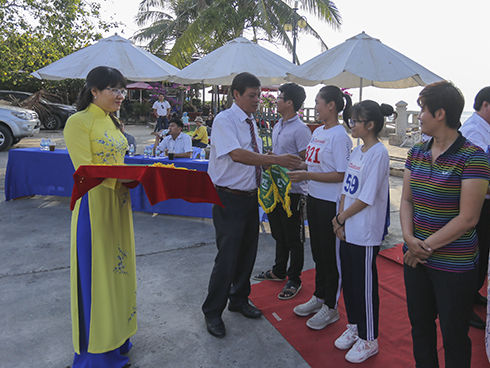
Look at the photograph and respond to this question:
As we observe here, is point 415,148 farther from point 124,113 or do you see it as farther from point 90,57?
point 124,113

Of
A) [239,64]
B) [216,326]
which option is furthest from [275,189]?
[239,64]

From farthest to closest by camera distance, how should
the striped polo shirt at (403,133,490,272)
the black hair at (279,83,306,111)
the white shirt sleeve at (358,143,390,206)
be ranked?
the black hair at (279,83,306,111), the white shirt sleeve at (358,143,390,206), the striped polo shirt at (403,133,490,272)

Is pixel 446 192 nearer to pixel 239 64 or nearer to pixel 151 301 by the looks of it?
pixel 151 301

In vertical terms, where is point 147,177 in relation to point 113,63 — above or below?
below

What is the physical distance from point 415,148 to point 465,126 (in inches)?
58.4

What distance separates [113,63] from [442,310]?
6.38m

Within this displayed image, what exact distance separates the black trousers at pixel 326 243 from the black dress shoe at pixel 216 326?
87 cm

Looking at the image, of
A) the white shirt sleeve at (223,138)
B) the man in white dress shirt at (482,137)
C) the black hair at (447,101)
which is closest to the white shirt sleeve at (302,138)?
the white shirt sleeve at (223,138)

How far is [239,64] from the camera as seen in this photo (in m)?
6.82

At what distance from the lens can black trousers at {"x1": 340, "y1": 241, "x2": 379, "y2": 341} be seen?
2424mm

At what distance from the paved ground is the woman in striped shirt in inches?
40.1

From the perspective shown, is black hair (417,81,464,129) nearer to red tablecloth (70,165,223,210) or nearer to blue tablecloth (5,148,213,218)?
red tablecloth (70,165,223,210)

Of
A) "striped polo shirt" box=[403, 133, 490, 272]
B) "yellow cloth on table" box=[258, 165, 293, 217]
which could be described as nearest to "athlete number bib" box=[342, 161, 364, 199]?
"striped polo shirt" box=[403, 133, 490, 272]

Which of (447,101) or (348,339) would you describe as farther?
(348,339)
